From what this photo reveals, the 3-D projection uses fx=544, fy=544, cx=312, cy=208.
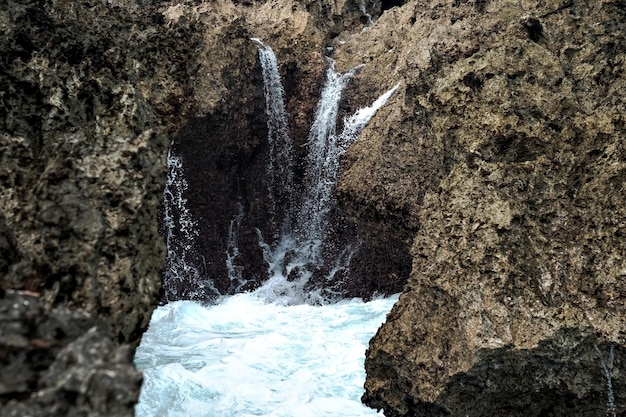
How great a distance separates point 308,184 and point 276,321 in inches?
290

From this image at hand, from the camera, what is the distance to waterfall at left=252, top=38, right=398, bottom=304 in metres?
20.6

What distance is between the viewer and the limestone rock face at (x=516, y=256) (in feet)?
24.6

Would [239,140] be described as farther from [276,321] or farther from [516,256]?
Result: [516,256]

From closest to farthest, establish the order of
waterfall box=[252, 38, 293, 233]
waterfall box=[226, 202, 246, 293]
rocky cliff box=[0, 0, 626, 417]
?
rocky cliff box=[0, 0, 626, 417] < waterfall box=[226, 202, 246, 293] < waterfall box=[252, 38, 293, 233]

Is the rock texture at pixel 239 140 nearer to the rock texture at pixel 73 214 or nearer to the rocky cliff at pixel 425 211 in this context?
the rocky cliff at pixel 425 211

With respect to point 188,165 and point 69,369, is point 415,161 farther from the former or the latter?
point 69,369

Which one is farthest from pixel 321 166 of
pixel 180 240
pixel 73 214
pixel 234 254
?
pixel 73 214

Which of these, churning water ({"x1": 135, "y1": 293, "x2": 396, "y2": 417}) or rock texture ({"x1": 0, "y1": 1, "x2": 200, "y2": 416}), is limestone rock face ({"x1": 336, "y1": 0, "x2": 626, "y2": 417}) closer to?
churning water ({"x1": 135, "y1": 293, "x2": 396, "y2": 417})

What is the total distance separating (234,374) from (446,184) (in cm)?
634

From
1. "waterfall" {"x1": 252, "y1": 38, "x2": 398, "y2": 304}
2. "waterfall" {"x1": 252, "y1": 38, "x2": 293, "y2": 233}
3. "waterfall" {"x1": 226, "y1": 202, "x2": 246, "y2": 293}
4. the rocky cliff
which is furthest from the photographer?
"waterfall" {"x1": 252, "y1": 38, "x2": 293, "y2": 233}

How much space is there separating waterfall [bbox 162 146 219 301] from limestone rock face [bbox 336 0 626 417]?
459 inches

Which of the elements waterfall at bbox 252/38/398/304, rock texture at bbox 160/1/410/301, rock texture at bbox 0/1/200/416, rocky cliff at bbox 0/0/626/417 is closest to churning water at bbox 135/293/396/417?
rocky cliff at bbox 0/0/626/417

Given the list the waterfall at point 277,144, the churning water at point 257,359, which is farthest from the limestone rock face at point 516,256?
the waterfall at point 277,144

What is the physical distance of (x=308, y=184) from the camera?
888 inches
